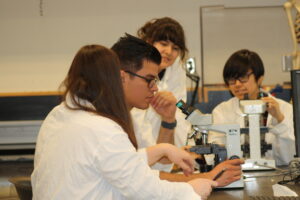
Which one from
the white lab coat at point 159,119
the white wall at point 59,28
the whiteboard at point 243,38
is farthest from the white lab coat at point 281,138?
the white wall at point 59,28

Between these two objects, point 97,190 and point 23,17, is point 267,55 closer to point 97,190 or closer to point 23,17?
point 23,17

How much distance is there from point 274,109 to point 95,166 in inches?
60.0

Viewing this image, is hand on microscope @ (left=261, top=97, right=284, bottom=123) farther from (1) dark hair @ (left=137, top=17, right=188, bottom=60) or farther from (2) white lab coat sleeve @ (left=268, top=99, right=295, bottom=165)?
(1) dark hair @ (left=137, top=17, right=188, bottom=60)

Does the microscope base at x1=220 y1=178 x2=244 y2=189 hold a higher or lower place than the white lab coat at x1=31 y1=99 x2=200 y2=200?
lower

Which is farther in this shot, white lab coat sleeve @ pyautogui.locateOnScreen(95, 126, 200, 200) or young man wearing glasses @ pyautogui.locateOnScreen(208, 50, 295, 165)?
young man wearing glasses @ pyautogui.locateOnScreen(208, 50, 295, 165)

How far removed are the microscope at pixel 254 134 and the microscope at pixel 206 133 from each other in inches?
11.3

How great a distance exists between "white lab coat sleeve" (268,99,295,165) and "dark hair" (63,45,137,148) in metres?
1.46

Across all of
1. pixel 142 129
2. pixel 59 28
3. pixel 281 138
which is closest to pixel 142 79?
pixel 142 129

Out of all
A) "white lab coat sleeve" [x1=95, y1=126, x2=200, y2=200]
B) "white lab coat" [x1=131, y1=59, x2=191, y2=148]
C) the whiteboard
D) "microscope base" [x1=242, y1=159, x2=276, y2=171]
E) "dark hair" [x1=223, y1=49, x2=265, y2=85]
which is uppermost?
the whiteboard

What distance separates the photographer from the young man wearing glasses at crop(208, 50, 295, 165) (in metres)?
2.66

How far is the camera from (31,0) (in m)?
4.80

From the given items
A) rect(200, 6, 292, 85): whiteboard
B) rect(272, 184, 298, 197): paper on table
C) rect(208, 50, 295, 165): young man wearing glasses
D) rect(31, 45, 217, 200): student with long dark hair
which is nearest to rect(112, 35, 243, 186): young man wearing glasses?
rect(272, 184, 298, 197): paper on table

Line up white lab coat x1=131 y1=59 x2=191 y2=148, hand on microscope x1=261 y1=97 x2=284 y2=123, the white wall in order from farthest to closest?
1. the white wall
2. hand on microscope x1=261 y1=97 x2=284 y2=123
3. white lab coat x1=131 y1=59 x2=191 y2=148

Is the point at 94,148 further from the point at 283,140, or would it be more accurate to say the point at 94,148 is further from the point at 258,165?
the point at 283,140
